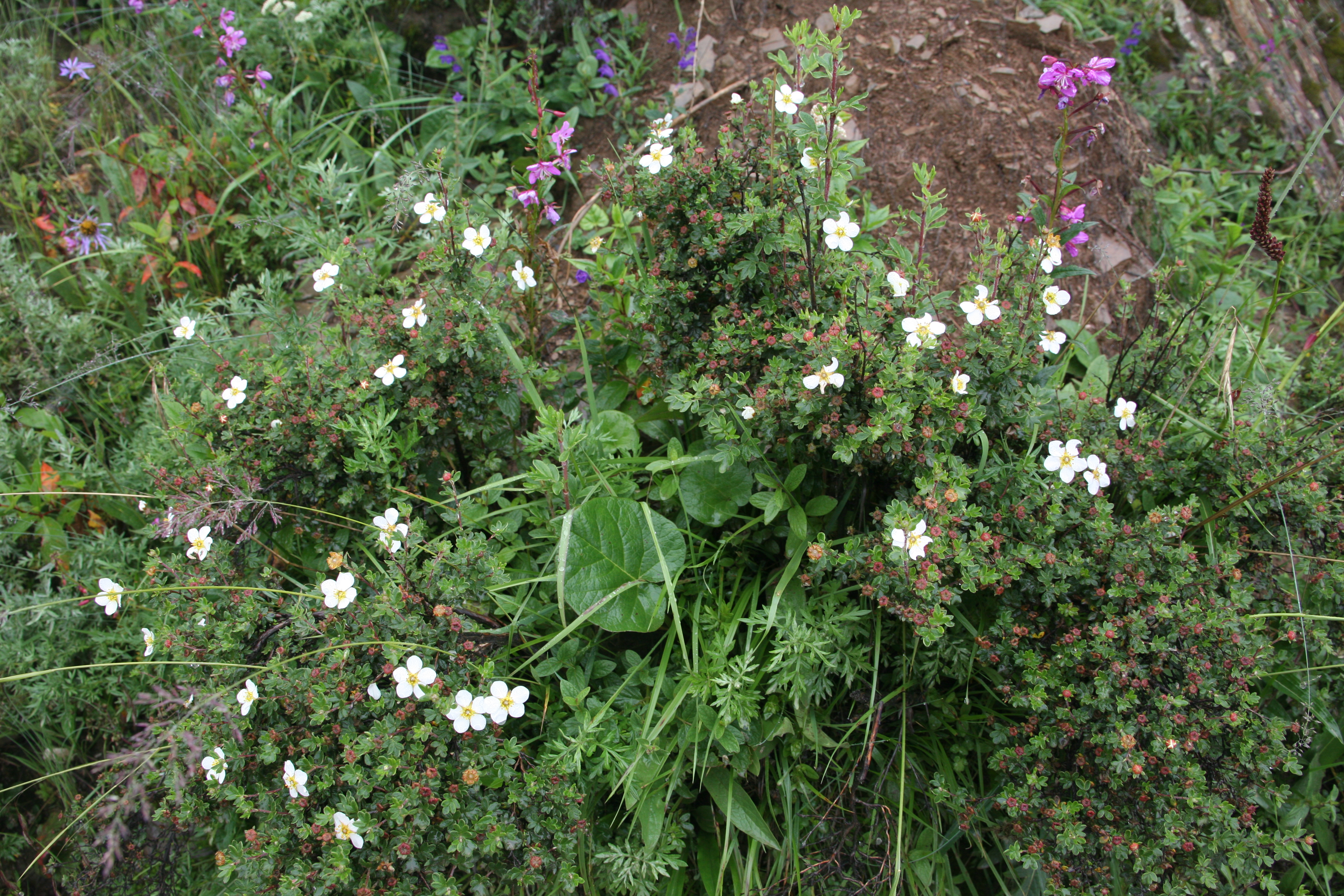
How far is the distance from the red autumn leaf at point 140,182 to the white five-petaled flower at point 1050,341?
341 cm

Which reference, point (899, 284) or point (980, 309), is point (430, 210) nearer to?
point (899, 284)

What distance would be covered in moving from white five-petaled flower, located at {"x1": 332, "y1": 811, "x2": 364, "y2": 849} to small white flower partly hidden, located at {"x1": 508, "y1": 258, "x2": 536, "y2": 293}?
1401 millimetres

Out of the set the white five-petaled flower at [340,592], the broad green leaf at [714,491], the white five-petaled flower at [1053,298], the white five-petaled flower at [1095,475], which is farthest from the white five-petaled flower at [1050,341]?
the white five-petaled flower at [340,592]

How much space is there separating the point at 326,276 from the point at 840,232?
1.48 meters

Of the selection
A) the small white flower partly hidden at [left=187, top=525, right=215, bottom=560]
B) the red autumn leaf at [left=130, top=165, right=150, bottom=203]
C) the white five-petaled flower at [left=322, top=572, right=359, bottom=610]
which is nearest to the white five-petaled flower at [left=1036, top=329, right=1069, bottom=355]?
the white five-petaled flower at [left=322, top=572, right=359, bottom=610]

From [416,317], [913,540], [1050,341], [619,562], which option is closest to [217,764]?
[619,562]

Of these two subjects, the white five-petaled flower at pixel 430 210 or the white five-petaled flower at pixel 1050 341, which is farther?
the white five-petaled flower at pixel 430 210

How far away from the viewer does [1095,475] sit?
1.89 meters

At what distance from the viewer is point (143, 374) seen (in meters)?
2.99

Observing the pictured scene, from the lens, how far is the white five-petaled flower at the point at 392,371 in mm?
2096

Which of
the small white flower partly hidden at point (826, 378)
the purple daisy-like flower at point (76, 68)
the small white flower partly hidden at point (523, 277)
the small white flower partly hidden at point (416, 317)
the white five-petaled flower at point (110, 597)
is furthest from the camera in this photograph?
the purple daisy-like flower at point (76, 68)

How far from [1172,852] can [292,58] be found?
4.33 metres

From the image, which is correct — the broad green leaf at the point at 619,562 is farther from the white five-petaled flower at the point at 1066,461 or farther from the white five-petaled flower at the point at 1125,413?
the white five-petaled flower at the point at 1125,413

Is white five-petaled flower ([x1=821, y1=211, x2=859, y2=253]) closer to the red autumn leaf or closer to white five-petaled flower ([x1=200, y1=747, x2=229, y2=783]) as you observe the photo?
white five-petaled flower ([x1=200, y1=747, x2=229, y2=783])
